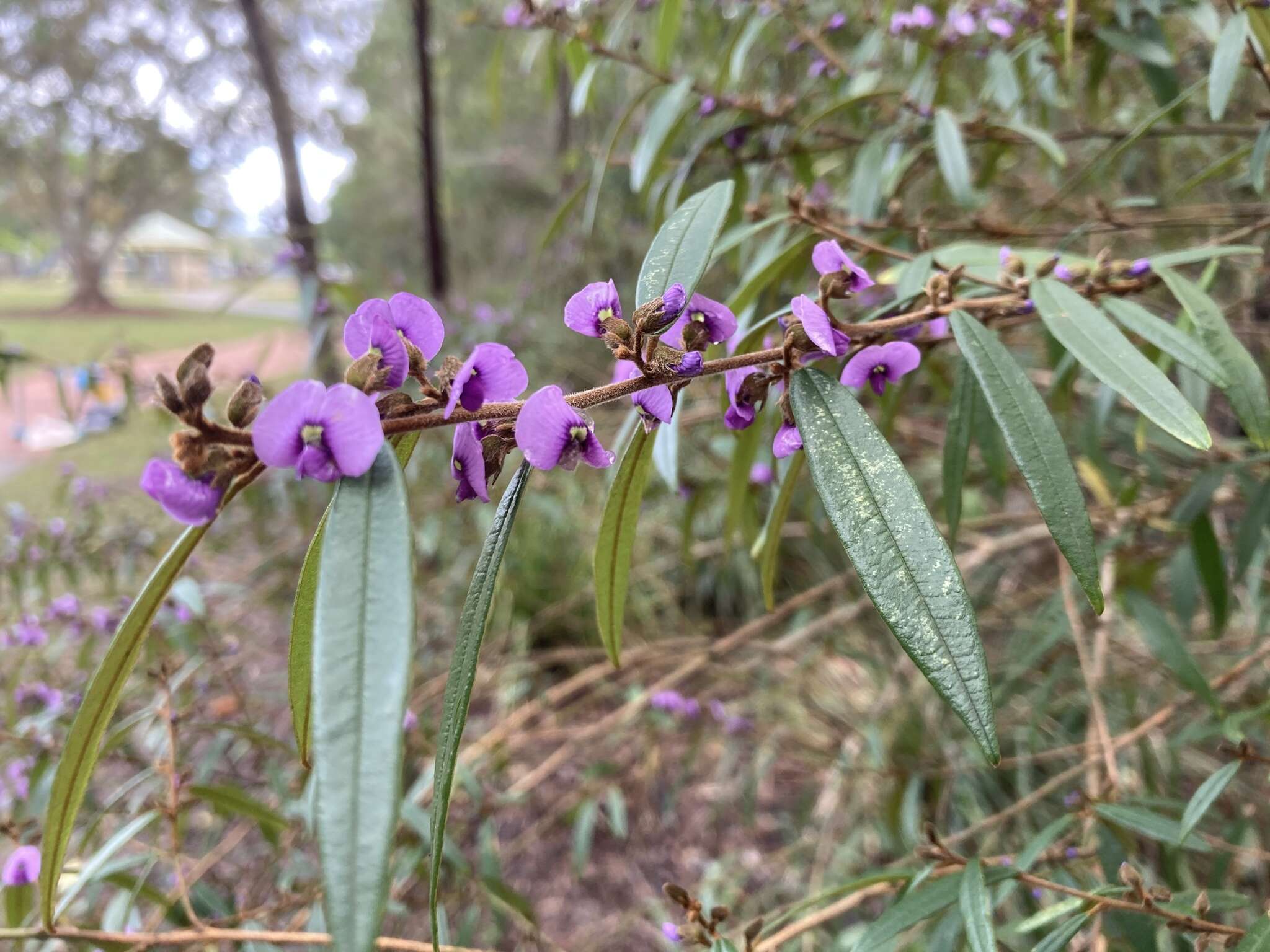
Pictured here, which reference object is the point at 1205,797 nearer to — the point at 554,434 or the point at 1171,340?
the point at 1171,340

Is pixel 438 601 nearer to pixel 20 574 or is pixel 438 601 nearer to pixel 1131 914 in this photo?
pixel 20 574

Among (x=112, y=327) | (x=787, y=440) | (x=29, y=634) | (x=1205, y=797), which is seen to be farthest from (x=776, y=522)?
(x=112, y=327)

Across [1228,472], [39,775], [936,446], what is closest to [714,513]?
[936,446]

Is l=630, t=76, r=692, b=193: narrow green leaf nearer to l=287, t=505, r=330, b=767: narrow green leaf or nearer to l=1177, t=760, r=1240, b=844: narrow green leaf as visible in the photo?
l=287, t=505, r=330, b=767: narrow green leaf

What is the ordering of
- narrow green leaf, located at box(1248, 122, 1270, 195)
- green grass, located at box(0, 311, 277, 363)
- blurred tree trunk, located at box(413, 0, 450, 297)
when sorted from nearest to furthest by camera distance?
narrow green leaf, located at box(1248, 122, 1270, 195)
blurred tree trunk, located at box(413, 0, 450, 297)
green grass, located at box(0, 311, 277, 363)

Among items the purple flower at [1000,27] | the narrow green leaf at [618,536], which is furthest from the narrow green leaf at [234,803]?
the purple flower at [1000,27]

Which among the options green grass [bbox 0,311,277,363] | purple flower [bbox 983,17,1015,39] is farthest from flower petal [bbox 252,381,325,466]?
green grass [bbox 0,311,277,363]

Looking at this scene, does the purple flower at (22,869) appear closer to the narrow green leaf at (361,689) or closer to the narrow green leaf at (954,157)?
the narrow green leaf at (361,689)
